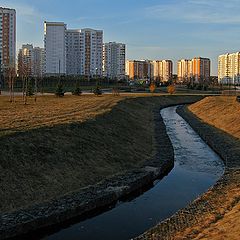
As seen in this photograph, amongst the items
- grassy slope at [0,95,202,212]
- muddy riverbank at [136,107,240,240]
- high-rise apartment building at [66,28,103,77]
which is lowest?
muddy riverbank at [136,107,240,240]

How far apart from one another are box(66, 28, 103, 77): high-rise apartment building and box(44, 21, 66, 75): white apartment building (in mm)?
10378

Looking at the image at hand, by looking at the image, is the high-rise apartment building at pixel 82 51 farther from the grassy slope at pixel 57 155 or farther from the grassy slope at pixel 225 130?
the grassy slope at pixel 57 155

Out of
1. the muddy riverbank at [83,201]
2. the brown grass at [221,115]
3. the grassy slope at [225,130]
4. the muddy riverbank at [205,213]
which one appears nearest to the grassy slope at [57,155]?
the muddy riverbank at [83,201]

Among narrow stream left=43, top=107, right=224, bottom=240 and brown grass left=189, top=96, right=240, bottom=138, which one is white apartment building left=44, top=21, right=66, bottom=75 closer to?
brown grass left=189, top=96, right=240, bottom=138

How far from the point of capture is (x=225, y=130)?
125ft

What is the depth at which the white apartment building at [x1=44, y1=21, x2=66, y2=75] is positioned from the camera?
5984 inches

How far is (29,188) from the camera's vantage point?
1639cm

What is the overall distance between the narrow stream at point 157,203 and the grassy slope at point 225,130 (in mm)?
2362

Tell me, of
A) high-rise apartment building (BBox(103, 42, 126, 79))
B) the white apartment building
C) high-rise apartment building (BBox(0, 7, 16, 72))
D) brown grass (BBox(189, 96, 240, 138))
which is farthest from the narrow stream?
high-rise apartment building (BBox(103, 42, 126, 79))

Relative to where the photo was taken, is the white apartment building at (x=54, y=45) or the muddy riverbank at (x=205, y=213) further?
the white apartment building at (x=54, y=45)

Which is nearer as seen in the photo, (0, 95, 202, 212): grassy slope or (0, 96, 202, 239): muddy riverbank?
(0, 96, 202, 239): muddy riverbank

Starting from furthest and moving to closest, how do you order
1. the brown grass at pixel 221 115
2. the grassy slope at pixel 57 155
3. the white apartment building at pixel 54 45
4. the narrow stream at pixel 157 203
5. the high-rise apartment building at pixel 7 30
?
the white apartment building at pixel 54 45, the high-rise apartment building at pixel 7 30, the brown grass at pixel 221 115, the grassy slope at pixel 57 155, the narrow stream at pixel 157 203

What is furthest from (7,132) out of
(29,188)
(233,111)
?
(233,111)

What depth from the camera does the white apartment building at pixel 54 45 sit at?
152000mm
